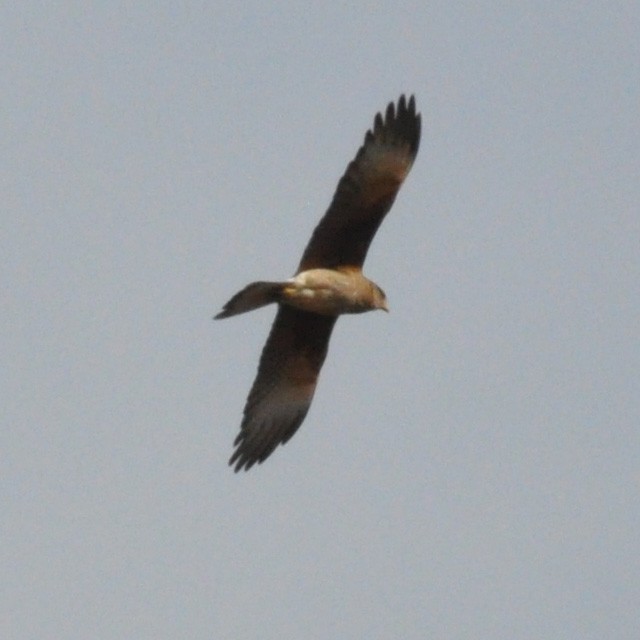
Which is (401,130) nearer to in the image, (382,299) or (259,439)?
(382,299)

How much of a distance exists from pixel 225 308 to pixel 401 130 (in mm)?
2463

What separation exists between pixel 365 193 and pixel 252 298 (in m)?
1.47

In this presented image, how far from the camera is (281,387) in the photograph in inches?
759

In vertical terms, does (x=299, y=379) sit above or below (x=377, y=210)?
below

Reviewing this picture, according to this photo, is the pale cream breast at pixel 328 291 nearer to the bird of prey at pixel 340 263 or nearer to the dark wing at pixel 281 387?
the bird of prey at pixel 340 263

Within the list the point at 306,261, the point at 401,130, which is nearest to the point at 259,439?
the point at 306,261

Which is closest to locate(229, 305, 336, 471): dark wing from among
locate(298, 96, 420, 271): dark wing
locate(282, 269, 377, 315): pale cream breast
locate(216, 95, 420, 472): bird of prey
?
locate(216, 95, 420, 472): bird of prey

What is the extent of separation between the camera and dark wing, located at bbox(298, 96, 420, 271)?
18.2 meters

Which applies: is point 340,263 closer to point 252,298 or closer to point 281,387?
point 252,298

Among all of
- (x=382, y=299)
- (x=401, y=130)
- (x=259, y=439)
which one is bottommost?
(x=259, y=439)

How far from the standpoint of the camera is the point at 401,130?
18.5m

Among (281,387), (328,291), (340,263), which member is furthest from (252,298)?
(281,387)

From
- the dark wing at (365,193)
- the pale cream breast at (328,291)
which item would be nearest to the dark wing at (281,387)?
the pale cream breast at (328,291)

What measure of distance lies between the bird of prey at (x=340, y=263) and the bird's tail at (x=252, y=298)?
Answer: 12mm
